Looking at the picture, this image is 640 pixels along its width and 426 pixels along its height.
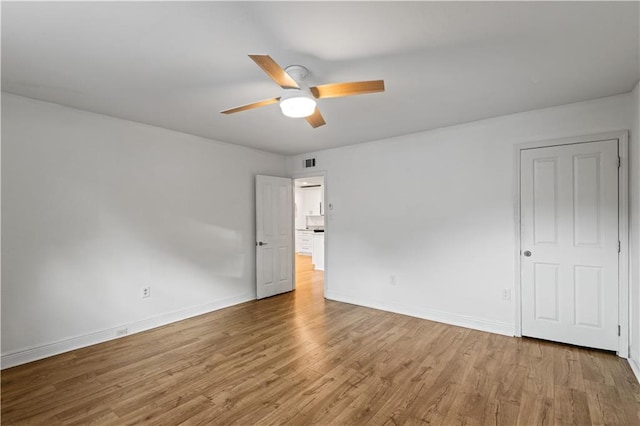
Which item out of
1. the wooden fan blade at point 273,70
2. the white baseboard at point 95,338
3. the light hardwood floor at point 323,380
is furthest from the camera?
the white baseboard at point 95,338

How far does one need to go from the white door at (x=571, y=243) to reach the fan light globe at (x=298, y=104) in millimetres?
2650

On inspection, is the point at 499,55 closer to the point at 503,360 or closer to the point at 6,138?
the point at 503,360

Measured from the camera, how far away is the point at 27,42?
78.4 inches

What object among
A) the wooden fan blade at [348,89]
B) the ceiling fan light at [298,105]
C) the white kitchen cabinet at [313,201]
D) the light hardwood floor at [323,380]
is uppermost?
the wooden fan blade at [348,89]

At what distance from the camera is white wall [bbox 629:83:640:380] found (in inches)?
105

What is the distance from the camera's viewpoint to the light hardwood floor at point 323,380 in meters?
2.12

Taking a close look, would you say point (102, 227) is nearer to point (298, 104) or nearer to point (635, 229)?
point (298, 104)

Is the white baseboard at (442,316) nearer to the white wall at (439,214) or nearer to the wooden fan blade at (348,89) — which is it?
the white wall at (439,214)

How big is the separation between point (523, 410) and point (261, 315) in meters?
3.06

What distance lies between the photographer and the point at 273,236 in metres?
5.27

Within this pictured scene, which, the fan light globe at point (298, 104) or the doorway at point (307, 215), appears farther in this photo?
the doorway at point (307, 215)

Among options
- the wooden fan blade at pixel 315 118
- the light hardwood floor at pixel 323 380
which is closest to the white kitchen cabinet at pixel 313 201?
the light hardwood floor at pixel 323 380

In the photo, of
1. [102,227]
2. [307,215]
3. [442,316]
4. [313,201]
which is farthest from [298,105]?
[307,215]

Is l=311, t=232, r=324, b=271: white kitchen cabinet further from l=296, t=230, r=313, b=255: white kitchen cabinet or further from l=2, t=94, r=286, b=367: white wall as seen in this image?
l=2, t=94, r=286, b=367: white wall
